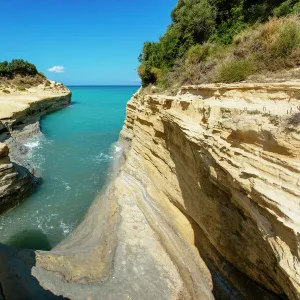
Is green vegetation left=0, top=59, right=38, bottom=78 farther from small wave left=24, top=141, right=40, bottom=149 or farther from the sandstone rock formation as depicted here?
the sandstone rock formation

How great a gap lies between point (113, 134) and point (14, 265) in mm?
18777

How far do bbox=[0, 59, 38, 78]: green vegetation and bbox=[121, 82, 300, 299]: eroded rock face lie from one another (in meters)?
50.5

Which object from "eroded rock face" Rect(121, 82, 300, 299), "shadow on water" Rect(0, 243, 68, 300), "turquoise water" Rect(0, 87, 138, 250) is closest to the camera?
"eroded rock face" Rect(121, 82, 300, 299)

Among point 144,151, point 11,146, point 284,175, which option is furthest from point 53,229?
point 11,146

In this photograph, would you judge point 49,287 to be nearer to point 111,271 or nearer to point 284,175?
point 111,271

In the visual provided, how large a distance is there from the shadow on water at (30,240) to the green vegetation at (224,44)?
887 centimetres

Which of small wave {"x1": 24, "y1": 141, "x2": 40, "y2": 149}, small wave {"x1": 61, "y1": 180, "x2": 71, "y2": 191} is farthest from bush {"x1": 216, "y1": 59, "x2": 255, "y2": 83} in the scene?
small wave {"x1": 24, "y1": 141, "x2": 40, "y2": 149}

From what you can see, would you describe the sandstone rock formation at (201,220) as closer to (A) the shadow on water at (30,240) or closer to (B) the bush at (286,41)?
(A) the shadow on water at (30,240)

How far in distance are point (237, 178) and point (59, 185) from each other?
11.8m

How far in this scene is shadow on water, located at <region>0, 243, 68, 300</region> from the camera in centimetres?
598

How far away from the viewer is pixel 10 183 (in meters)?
11.5

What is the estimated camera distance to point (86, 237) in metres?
9.22

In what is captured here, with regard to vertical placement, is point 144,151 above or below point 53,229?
above

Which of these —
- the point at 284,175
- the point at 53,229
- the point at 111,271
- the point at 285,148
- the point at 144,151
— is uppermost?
the point at 285,148
